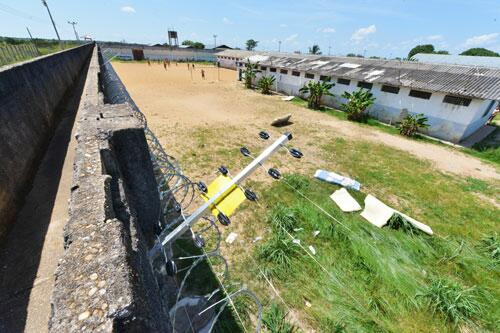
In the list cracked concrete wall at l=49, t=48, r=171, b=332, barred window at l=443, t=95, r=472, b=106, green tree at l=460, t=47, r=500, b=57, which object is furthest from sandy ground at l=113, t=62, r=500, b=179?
green tree at l=460, t=47, r=500, b=57

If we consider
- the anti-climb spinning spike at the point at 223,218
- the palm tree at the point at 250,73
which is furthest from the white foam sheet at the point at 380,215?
the palm tree at the point at 250,73

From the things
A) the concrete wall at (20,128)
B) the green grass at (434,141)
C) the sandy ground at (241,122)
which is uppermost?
the concrete wall at (20,128)

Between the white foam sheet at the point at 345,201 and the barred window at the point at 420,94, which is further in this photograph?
the barred window at the point at 420,94

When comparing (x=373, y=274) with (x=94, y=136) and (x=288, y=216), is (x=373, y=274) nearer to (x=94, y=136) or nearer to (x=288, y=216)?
(x=288, y=216)

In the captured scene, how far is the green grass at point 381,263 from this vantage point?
14.8ft

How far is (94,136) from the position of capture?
2.23m

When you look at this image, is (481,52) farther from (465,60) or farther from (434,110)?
(434,110)

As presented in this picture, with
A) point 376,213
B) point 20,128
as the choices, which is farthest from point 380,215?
point 20,128

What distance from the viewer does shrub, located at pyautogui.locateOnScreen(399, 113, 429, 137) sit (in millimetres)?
14023

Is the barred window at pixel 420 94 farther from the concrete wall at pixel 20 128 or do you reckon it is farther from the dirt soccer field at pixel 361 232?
the concrete wall at pixel 20 128

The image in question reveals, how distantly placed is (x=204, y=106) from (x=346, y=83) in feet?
39.7

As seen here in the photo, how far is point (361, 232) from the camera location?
20.9 ft

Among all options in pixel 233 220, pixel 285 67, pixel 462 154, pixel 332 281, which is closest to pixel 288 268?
Answer: pixel 332 281

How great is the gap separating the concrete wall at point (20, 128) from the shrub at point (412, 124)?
1731 cm
